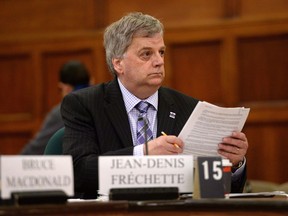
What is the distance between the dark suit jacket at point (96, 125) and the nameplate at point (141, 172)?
2.20 ft

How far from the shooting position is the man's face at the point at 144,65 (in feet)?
12.5

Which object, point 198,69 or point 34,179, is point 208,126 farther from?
point 198,69

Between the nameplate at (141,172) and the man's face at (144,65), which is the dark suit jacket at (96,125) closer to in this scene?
the man's face at (144,65)

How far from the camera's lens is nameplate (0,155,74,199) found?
2.59m

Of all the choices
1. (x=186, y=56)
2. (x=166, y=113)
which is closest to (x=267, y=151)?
(x=186, y=56)

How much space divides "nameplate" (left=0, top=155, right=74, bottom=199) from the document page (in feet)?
2.67

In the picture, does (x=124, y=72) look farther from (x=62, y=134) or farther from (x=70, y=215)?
(x=70, y=215)

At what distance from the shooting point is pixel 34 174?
8.64ft

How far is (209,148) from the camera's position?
345 cm

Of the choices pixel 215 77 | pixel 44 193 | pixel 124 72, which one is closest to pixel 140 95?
pixel 124 72

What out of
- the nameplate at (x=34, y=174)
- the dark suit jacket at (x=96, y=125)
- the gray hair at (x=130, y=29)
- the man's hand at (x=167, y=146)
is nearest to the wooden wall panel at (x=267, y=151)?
the dark suit jacket at (x=96, y=125)

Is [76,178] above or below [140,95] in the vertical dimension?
below

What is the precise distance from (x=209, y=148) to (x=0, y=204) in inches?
47.3

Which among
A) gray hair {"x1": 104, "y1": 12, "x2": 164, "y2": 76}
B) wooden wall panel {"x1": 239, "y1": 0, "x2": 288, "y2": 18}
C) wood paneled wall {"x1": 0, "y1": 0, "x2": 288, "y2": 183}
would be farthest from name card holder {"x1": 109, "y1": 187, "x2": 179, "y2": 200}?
wooden wall panel {"x1": 239, "y1": 0, "x2": 288, "y2": 18}
